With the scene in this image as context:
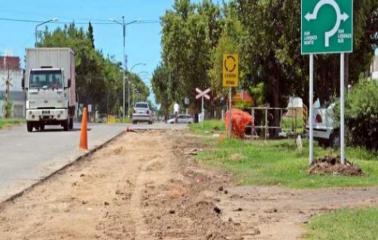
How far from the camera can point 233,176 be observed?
1580 cm

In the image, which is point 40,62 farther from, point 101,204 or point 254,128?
point 101,204

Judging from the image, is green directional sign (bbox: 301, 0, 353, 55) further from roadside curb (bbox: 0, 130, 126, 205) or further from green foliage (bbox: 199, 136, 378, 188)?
roadside curb (bbox: 0, 130, 126, 205)

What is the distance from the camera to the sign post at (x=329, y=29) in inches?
603

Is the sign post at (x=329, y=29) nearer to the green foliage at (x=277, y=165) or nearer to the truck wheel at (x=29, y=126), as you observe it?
the green foliage at (x=277, y=165)

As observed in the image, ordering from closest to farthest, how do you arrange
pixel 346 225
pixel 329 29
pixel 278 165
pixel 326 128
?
pixel 346 225 < pixel 329 29 < pixel 278 165 < pixel 326 128

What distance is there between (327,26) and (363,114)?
14.2 ft

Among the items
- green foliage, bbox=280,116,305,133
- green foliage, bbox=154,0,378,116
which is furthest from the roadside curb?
green foliage, bbox=280,116,305,133

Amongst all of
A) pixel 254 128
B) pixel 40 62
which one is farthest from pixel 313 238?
pixel 40 62

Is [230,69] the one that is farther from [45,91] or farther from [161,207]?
[161,207]

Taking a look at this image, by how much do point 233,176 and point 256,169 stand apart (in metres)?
1.33

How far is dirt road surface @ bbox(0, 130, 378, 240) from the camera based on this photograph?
9.03m

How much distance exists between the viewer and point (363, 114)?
19109 mm

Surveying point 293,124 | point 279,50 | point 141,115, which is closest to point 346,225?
point 279,50

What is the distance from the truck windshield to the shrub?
21672 mm
